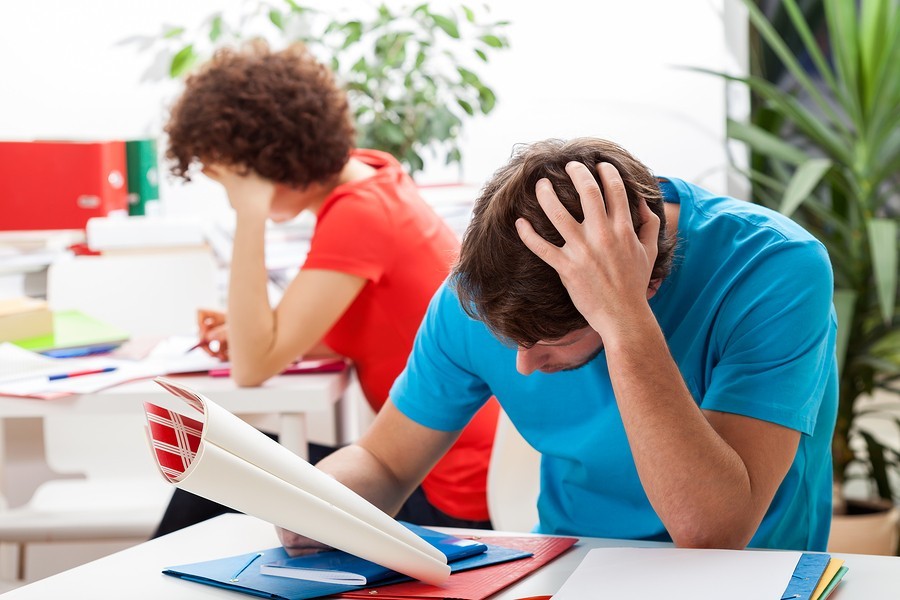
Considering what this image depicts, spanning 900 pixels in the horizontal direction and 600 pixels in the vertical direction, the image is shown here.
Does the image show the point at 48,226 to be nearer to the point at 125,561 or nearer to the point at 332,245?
the point at 332,245

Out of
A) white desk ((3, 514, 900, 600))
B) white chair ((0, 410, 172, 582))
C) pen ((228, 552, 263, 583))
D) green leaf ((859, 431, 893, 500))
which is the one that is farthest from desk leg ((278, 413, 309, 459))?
green leaf ((859, 431, 893, 500))

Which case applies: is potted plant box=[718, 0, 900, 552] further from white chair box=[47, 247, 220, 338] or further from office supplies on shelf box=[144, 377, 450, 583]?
office supplies on shelf box=[144, 377, 450, 583]

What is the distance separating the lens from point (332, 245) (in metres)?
1.80

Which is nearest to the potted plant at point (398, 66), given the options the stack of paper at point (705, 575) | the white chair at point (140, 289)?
the white chair at point (140, 289)

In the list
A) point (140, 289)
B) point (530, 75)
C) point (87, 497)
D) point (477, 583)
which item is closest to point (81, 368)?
point (87, 497)

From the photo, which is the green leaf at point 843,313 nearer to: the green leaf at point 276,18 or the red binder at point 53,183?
the green leaf at point 276,18

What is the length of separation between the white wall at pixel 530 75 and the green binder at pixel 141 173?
0.75 feet

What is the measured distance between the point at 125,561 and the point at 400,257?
91 centimetres

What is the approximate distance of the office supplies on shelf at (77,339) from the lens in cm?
211

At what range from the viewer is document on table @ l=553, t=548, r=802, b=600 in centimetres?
81

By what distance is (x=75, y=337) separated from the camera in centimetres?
218

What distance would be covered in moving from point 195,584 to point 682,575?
1.45 ft

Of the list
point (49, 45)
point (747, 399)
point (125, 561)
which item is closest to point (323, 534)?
point (125, 561)

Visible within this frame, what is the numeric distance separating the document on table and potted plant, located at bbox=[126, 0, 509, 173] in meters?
2.19
